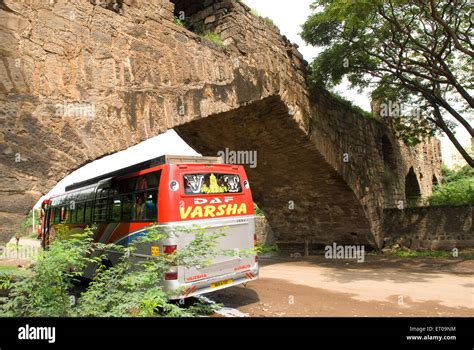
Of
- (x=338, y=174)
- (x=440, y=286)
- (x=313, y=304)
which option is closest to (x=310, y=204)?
(x=338, y=174)

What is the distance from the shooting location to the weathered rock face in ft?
12.1


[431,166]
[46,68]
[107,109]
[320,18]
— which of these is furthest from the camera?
[431,166]

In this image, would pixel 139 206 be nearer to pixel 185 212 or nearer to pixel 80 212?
pixel 185 212

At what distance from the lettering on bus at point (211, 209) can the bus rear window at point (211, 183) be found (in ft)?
0.51

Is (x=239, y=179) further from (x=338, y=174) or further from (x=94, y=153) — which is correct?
(x=338, y=174)

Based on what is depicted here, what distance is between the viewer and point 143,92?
4.66m

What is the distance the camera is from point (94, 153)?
4.14 m

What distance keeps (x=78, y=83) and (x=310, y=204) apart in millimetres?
8980

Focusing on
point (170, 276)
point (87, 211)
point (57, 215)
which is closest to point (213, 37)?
point (170, 276)

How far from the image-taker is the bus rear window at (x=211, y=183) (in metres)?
5.49

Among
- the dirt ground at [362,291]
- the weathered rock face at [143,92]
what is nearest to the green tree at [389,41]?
the weathered rock face at [143,92]

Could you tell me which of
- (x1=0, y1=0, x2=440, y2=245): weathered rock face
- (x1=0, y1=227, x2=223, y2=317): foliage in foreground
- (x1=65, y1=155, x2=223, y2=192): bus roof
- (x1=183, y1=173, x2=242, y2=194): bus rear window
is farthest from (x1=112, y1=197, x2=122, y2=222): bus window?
(x1=0, y1=227, x2=223, y2=317): foliage in foreground

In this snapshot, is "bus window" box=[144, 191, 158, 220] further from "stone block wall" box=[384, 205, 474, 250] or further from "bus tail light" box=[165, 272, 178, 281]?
"stone block wall" box=[384, 205, 474, 250]

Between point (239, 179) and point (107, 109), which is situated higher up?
point (107, 109)
